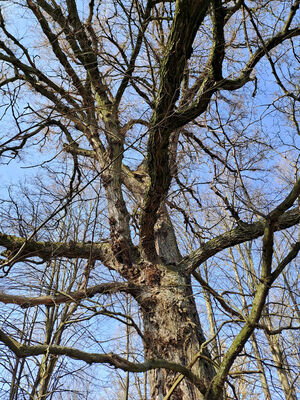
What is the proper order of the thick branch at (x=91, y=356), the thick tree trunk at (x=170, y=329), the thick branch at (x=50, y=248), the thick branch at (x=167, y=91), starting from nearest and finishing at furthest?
the thick branch at (x=91, y=356) → the thick branch at (x=167, y=91) → the thick tree trunk at (x=170, y=329) → the thick branch at (x=50, y=248)

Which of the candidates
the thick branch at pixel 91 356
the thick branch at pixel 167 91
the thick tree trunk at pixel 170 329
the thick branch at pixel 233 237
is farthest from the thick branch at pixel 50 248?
the thick branch at pixel 91 356

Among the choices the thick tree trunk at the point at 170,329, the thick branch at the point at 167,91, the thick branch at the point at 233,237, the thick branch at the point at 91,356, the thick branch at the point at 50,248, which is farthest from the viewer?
the thick branch at the point at 50,248

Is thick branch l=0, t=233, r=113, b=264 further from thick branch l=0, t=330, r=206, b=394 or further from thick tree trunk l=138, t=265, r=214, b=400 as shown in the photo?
thick branch l=0, t=330, r=206, b=394

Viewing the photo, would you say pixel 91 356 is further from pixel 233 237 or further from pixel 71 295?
pixel 233 237

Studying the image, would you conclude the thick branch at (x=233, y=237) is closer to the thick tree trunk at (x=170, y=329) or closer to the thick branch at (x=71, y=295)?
the thick tree trunk at (x=170, y=329)

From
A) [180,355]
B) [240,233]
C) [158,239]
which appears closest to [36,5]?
[158,239]

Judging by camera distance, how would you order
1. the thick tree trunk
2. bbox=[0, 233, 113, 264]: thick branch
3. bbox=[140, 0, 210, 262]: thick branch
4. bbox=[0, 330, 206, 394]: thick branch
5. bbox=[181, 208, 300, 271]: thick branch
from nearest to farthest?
bbox=[0, 330, 206, 394]: thick branch < bbox=[140, 0, 210, 262]: thick branch < the thick tree trunk < bbox=[181, 208, 300, 271]: thick branch < bbox=[0, 233, 113, 264]: thick branch

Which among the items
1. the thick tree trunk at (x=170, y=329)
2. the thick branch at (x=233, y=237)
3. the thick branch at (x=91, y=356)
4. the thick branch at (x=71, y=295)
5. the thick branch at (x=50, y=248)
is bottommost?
the thick branch at (x=91, y=356)

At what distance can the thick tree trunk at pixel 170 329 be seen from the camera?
2977 mm

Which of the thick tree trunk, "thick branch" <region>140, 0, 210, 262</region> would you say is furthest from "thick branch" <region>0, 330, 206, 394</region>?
"thick branch" <region>140, 0, 210, 262</region>

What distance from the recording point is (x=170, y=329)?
329 cm

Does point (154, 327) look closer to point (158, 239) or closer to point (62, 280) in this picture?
point (158, 239)

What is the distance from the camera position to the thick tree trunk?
2.98m

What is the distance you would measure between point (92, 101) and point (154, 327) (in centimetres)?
335
